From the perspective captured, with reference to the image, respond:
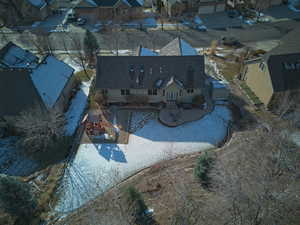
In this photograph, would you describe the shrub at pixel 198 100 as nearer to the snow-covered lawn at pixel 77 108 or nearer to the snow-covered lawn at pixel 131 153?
the snow-covered lawn at pixel 131 153

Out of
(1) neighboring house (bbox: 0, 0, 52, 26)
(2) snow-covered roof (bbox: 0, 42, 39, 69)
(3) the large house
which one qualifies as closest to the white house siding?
(3) the large house

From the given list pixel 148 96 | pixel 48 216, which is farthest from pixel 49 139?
pixel 148 96

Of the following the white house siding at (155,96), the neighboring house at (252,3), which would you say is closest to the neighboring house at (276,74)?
the white house siding at (155,96)

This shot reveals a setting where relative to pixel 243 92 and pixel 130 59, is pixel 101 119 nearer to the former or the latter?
pixel 130 59

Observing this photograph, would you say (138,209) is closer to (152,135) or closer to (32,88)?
(152,135)

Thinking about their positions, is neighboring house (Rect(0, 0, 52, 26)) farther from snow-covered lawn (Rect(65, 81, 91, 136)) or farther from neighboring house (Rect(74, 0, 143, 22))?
snow-covered lawn (Rect(65, 81, 91, 136))

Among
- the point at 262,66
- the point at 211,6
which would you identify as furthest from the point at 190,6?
the point at 262,66
